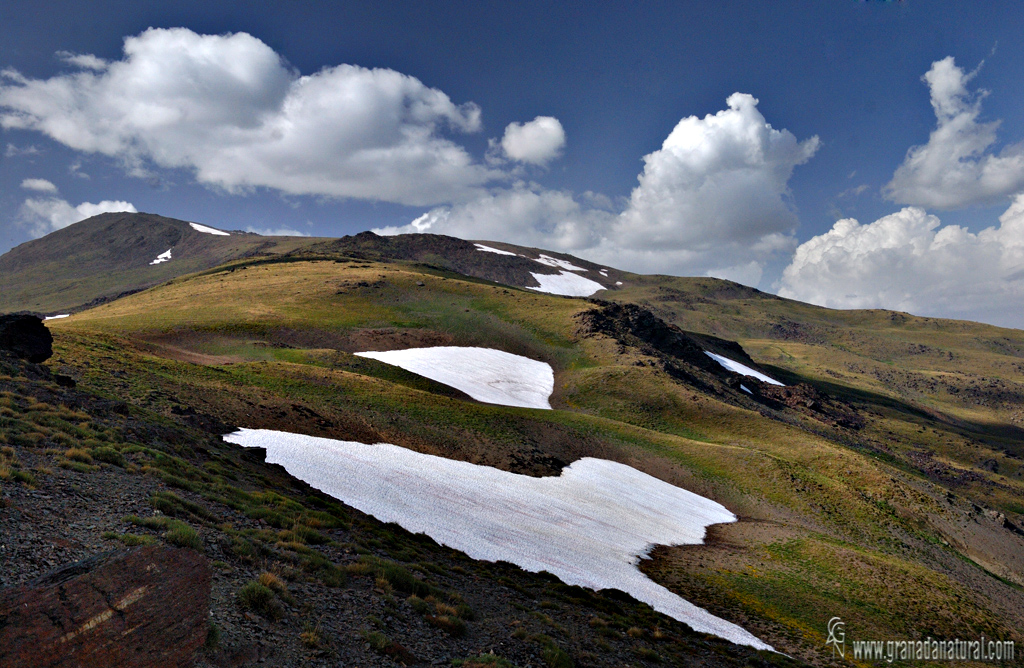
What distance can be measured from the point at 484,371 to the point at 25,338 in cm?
4835

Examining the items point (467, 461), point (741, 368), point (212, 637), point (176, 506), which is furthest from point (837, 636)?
point (741, 368)

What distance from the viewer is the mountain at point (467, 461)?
13.0m

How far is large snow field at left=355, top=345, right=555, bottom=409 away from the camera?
62312mm

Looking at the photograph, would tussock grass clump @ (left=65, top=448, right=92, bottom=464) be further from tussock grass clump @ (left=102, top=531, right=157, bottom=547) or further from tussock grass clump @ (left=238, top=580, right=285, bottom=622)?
tussock grass clump @ (left=238, top=580, right=285, bottom=622)

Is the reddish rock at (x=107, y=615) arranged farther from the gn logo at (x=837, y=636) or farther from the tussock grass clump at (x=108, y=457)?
the gn logo at (x=837, y=636)

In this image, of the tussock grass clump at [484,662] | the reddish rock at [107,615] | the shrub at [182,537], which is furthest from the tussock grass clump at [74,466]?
the tussock grass clump at [484,662]

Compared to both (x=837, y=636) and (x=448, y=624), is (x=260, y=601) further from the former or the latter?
(x=837, y=636)

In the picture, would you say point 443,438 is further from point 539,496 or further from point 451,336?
point 451,336

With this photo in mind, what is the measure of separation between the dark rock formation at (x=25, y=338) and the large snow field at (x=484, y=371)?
3611 cm

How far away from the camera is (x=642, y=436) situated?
5262 cm

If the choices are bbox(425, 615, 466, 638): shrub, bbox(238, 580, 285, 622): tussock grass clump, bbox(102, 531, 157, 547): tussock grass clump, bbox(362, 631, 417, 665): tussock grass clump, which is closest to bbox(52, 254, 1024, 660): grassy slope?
bbox(425, 615, 466, 638): shrub

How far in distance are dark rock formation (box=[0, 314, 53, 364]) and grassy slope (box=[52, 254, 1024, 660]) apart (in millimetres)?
3868

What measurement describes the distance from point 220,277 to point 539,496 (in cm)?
11340

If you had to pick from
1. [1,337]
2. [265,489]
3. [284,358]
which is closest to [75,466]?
[265,489]
